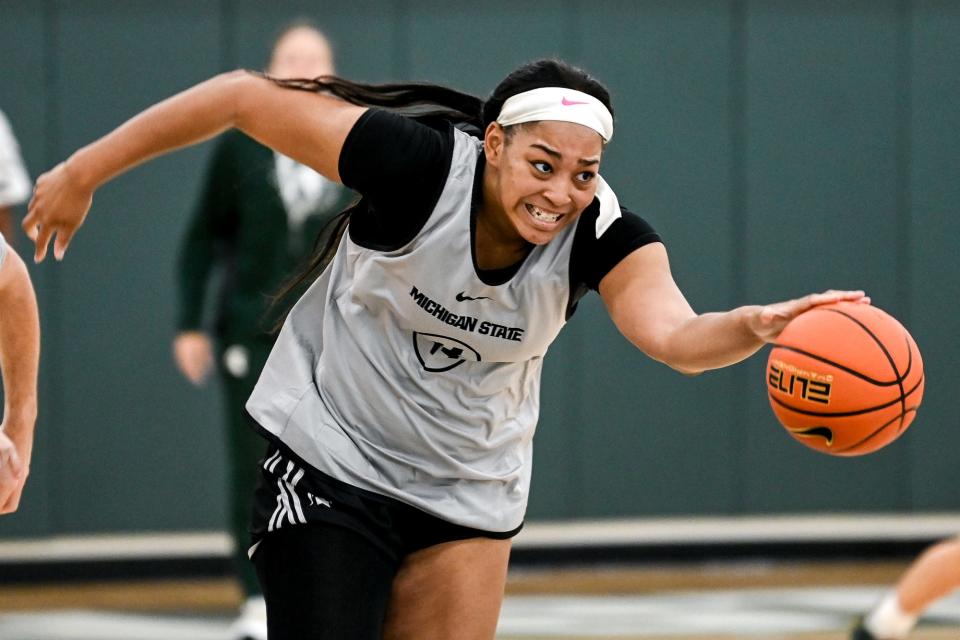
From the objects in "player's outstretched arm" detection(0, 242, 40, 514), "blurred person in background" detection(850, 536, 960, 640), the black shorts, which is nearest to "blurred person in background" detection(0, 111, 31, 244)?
"player's outstretched arm" detection(0, 242, 40, 514)

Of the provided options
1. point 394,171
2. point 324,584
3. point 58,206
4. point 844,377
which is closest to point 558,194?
point 394,171

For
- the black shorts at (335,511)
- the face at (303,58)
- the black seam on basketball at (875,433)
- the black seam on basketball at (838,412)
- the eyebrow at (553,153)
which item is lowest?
the black shorts at (335,511)

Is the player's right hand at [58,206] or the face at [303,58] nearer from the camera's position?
the player's right hand at [58,206]

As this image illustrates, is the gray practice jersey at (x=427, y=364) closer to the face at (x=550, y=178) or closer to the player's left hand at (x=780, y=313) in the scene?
the face at (x=550, y=178)

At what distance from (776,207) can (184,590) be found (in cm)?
370

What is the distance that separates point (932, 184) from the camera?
8.26 metres

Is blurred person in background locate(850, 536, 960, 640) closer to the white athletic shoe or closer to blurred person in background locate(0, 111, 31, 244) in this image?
the white athletic shoe

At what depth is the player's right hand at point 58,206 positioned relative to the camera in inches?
123

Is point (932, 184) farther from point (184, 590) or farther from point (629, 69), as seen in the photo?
point (184, 590)

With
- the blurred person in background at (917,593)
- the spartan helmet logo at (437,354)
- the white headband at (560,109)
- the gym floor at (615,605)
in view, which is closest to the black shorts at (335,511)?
the spartan helmet logo at (437,354)

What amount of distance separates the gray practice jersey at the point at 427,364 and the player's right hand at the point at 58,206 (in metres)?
0.50

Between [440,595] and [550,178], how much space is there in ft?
2.91

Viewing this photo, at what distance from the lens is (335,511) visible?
302 centimetres

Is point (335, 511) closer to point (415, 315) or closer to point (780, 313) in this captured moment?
point (415, 315)
